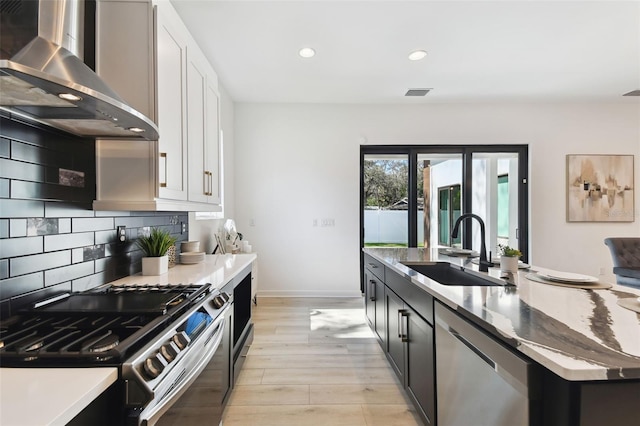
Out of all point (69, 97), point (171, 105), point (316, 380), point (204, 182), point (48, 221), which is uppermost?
point (171, 105)

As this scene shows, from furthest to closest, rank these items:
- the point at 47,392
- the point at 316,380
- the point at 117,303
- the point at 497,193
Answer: the point at 497,193
the point at 316,380
the point at 117,303
the point at 47,392

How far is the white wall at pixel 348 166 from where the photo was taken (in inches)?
168

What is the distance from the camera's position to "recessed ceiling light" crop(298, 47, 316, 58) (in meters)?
2.83

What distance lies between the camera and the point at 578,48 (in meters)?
2.85

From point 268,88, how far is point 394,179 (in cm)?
226

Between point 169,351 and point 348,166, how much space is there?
12.1 feet

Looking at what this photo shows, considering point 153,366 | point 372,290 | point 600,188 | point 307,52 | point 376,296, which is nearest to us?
point 153,366

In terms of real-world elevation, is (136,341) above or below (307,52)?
below

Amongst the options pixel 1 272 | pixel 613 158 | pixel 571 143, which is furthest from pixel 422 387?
pixel 613 158

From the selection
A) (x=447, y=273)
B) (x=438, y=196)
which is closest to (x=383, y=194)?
(x=438, y=196)

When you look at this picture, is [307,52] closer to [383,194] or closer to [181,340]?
[383,194]

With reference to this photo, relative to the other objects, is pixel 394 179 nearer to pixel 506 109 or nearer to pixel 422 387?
pixel 506 109

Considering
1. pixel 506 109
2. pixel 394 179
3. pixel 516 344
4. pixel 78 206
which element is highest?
pixel 506 109

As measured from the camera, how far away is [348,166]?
4305 mm
